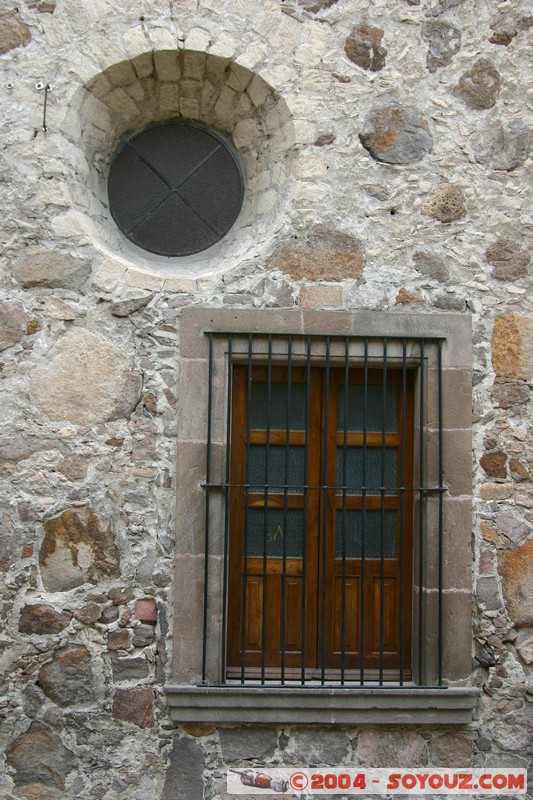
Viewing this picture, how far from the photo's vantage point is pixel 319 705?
3.19 meters

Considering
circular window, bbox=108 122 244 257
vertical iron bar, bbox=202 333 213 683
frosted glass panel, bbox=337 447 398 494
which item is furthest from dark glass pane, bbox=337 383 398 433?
circular window, bbox=108 122 244 257

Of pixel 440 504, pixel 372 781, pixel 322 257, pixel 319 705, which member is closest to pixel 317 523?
pixel 440 504

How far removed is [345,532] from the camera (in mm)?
3283

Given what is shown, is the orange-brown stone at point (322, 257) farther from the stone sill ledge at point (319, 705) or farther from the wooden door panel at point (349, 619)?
the stone sill ledge at point (319, 705)

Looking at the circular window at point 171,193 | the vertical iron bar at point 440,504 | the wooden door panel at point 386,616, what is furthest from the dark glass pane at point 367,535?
the circular window at point 171,193

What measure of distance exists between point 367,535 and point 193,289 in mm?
1446

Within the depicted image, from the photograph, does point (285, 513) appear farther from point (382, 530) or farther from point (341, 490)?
point (382, 530)

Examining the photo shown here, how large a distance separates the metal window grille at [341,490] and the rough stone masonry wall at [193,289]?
208 mm

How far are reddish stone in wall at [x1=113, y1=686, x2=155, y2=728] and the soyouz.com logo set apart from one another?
0.44 meters

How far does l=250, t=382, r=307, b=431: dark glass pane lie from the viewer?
11.4ft

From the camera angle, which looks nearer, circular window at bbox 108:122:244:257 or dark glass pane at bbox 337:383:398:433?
dark glass pane at bbox 337:383:398:433

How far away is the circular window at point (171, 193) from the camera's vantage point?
3627mm

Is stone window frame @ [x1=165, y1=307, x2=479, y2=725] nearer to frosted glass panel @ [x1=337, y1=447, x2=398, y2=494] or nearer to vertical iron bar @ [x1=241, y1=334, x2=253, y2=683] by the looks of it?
vertical iron bar @ [x1=241, y1=334, x2=253, y2=683]

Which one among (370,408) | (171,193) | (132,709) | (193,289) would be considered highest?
(171,193)
